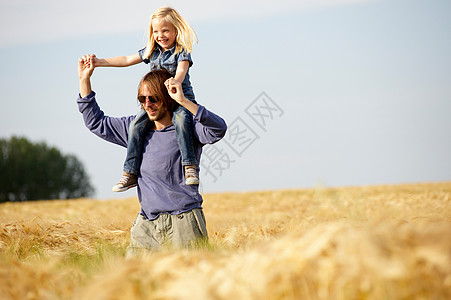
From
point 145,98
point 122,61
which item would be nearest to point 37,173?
point 122,61

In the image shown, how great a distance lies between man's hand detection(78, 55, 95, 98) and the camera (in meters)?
5.21

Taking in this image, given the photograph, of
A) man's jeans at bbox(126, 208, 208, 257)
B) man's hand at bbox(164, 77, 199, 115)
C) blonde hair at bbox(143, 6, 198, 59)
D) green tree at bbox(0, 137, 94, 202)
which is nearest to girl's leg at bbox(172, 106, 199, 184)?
man's hand at bbox(164, 77, 199, 115)

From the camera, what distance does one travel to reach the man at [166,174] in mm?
4648

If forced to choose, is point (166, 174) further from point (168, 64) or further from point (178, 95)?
point (168, 64)

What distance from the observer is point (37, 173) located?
41.9 metres

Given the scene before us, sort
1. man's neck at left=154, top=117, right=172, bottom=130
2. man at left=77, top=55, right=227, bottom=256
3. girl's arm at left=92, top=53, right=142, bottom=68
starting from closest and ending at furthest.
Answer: man at left=77, top=55, right=227, bottom=256 < man's neck at left=154, top=117, right=172, bottom=130 < girl's arm at left=92, top=53, right=142, bottom=68

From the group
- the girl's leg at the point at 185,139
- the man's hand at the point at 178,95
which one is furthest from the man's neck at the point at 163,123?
the man's hand at the point at 178,95

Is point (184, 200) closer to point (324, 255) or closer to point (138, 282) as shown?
point (138, 282)

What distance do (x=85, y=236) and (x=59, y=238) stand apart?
0.30 meters

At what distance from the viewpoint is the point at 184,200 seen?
4758 mm

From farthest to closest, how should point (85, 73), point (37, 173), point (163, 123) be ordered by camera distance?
point (37, 173)
point (85, 73)
point (163, 123)

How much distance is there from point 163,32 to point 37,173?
130ft

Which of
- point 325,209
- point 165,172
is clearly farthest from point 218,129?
point 325,209

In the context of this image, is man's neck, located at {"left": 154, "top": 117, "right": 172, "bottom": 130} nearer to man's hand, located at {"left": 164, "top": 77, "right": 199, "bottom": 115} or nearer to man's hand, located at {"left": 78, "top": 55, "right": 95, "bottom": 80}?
man's hand, located at {"left": 164, "top": 77, "right": 199, "bottom": 115}
